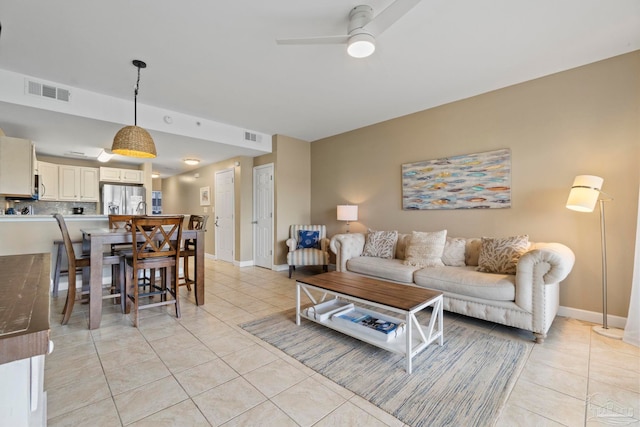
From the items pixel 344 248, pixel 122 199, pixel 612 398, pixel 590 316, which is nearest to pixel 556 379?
pixel 612 398

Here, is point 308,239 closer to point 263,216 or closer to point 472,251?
point 263,216

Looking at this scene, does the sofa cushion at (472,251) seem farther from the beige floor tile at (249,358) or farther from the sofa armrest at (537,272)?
the beige floor tile at (249,358)

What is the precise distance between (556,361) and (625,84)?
102 inches

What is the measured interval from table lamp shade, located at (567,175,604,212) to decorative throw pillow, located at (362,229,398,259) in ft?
6.24

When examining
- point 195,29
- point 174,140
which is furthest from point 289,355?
point 174,140

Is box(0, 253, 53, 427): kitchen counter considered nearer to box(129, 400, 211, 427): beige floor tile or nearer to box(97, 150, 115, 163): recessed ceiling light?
box(129, 400, 211, 427): beige floor tile

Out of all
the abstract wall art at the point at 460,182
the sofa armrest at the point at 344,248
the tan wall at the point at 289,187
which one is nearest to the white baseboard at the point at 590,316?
the abstract wall art at the point at 460,182

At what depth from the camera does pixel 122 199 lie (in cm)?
624

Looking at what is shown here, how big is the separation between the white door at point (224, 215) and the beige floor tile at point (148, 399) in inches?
166

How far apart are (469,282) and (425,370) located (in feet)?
3.54

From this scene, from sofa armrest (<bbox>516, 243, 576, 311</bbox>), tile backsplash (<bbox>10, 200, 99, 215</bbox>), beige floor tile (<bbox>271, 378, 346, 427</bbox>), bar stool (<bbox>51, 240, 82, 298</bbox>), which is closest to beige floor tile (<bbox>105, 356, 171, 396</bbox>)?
beige floor tile (<bbox>271, 378, 346, 427</bbox>)

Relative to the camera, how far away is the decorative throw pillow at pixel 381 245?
12.6 ft

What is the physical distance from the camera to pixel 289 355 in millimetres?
2146

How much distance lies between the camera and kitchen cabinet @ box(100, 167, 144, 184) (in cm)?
598
